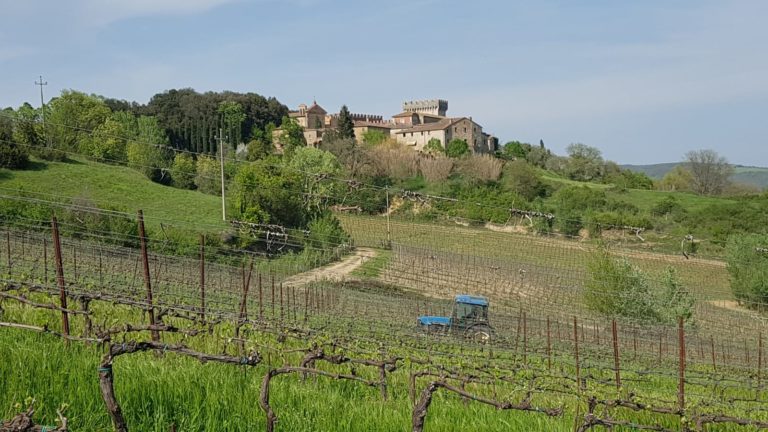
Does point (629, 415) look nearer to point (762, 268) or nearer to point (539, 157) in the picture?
point (762, 268)

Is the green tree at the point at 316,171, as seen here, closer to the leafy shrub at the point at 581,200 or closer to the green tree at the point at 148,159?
the green tree at the point at 148,159

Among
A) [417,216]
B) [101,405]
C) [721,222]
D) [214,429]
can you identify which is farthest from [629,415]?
[721,222]

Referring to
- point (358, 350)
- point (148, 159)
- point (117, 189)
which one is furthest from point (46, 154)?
point (358, 350)

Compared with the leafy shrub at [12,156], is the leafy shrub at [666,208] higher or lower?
lower

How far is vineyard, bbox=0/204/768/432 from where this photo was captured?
10.6ft

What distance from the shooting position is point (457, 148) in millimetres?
70500

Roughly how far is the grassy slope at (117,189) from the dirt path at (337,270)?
19.8 feet

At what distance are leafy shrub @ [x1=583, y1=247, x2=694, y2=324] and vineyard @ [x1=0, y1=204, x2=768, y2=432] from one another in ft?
1.36

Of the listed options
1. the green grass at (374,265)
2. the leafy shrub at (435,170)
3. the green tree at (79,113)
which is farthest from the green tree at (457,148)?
the green grass at (374,265)

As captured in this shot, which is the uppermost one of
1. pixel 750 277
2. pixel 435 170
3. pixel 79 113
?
pixel 79 113

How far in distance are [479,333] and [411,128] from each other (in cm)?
6678

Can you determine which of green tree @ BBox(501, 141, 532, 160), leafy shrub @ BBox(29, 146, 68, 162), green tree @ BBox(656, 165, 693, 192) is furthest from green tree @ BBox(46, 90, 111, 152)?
green tree @ BBox(656, 165, 693, 192)

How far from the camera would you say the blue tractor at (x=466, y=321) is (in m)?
15.0

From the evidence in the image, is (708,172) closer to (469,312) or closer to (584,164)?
(584,164)
